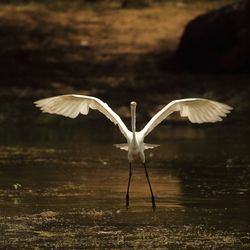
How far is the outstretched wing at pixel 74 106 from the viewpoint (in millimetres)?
13766

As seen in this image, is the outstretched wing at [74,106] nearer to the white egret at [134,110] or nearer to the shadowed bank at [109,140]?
the white egret at [134,110]

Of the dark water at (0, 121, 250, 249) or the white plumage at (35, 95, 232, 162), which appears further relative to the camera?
the white plumage at (35, 95, 232, 162)

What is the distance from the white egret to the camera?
44.9ft

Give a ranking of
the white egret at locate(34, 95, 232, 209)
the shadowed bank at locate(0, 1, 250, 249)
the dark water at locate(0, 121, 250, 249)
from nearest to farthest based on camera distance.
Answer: the dark water at locate(0, 121, 250, 249)
the shadowed bank at locate(0, 1, 250, 249)
the white egret at locate(34, 95, 232, 209)

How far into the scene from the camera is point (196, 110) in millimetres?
13922

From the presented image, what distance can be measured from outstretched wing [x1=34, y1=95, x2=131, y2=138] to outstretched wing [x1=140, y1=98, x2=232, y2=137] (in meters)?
0.42

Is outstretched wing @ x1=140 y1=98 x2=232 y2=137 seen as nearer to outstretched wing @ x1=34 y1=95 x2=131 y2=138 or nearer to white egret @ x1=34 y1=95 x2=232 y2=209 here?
white egret @ x1=34 y1=95 x2=232 y2=209

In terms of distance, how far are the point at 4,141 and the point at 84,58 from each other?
29.7ft

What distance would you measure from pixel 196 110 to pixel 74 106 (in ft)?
4.51

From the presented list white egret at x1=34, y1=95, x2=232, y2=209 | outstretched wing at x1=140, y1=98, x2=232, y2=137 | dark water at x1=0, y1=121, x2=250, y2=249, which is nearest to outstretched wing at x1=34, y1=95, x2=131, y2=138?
white egret at x1=34, y1=95, x2=232, y2=209

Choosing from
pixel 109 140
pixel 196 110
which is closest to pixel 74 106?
pixel 196 110

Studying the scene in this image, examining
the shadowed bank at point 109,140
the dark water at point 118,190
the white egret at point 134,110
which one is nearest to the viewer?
the dark water at point 118,190

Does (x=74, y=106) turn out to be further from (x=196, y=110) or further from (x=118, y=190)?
(x=196, y=110)

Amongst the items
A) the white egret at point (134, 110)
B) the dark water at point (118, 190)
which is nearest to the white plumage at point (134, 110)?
the white egret at point (134, 110)
